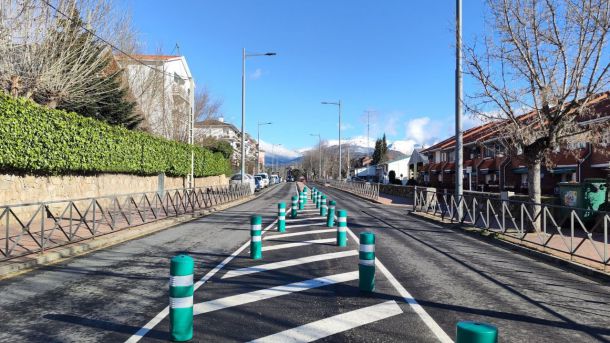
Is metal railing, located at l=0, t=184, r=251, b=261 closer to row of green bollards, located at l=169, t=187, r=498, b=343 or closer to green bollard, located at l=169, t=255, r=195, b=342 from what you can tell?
row of green bollards, located at l=169, t=187, r=498, b=343

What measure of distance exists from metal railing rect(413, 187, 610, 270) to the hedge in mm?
13955

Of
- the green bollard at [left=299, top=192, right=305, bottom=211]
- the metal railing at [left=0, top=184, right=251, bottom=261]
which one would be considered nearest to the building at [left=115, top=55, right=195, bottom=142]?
the green bollard at [left=299, top=192, right=305, bottom=211]

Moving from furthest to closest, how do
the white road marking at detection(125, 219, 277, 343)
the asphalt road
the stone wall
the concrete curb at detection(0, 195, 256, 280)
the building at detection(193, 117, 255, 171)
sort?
the building at detection(193, 117, 255, 171)
the stone wall
the concrete curb at detection(0, 195, 256, 280)
the asphalt road
the white road marking at detection(125, 219, 277, 343)

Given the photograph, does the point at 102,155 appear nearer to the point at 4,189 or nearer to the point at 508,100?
the point at 4,189

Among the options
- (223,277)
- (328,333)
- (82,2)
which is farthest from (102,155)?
(328,333)

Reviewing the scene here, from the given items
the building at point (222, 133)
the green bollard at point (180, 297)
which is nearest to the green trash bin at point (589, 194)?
the green bollard at point (180, 297)

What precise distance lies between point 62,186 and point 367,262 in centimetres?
1369

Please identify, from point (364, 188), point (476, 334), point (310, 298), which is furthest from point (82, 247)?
point (364, 188)

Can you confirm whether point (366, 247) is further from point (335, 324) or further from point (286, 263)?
point (286, 263)

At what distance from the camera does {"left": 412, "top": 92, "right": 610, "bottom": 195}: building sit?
1912 centimetres

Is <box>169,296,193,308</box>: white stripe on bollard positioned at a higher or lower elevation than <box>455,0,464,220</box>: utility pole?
lower

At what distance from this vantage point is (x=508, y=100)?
1357 cm

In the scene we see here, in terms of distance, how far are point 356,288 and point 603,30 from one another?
32.3 ft

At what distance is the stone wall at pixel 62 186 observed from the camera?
13.4 meters
